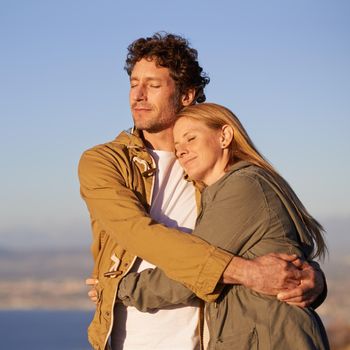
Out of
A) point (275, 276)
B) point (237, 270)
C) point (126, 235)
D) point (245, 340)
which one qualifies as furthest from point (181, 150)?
point (245, 340)

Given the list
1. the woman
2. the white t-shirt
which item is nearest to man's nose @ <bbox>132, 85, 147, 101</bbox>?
the white t-shirt

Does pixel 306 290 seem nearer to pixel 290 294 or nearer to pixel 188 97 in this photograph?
pixel 290 294

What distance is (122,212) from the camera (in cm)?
435

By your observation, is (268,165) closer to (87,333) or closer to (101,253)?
(101,253)

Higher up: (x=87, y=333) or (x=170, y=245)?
(x=170, y=245)

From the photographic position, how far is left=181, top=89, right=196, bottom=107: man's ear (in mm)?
5080

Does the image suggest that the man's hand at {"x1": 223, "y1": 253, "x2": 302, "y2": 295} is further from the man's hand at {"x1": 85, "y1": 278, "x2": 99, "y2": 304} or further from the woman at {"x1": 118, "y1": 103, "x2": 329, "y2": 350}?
the man's hand at {"x1": 85, "y1": 278, "x2": 99, "y2": 304}

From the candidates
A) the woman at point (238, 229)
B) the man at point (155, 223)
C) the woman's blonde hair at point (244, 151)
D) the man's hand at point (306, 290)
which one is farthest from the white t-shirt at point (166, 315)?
the man's hand at point (306, 290)

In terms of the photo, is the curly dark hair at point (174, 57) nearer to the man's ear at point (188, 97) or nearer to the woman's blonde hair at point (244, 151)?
the man's ear at point (188, 97)

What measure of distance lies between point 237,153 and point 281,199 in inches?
13.8

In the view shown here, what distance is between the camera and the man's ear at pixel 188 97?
5.08 metres

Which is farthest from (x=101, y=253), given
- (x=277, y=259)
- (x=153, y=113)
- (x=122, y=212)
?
(x=277, y=259)

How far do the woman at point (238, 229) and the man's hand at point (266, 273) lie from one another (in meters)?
0.07

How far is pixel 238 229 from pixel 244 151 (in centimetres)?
45
